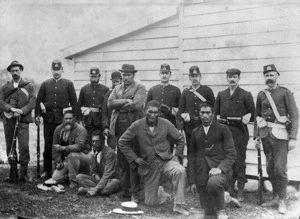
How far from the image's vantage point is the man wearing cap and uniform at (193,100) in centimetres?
561

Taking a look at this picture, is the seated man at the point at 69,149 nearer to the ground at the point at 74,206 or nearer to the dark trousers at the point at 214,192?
the ground at the point at 74,206

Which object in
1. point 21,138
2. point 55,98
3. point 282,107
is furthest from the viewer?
point 55,98

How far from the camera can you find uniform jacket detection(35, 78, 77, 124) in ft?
20.9

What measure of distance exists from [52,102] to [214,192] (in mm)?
3419

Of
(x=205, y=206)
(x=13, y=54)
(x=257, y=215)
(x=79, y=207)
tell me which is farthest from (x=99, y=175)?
(x=13, y=54)

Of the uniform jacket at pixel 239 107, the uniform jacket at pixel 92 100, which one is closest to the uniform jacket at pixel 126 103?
the uniform jacket at pixel 92 100

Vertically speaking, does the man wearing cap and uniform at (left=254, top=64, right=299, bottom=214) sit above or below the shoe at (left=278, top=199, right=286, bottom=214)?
above

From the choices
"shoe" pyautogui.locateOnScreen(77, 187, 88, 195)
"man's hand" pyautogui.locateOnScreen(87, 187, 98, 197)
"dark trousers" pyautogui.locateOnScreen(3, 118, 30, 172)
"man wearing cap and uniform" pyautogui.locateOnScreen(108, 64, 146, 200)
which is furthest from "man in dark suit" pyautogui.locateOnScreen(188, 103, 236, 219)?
"dark trousers" pyautogui.locateOnScreen(3, 118, 30, 172)

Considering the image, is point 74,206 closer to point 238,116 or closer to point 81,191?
point 81,191

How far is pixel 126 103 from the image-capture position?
5.40 metres

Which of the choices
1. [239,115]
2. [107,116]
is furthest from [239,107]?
[107,116]

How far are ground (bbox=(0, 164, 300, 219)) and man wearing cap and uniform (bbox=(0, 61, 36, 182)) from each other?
0.68 m

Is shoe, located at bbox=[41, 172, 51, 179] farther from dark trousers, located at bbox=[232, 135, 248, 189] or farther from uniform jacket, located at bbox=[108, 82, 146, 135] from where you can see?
dark trousers, located at bbox=[232, 135, 248, 189]

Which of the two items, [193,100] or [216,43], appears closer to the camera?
[193,100]
